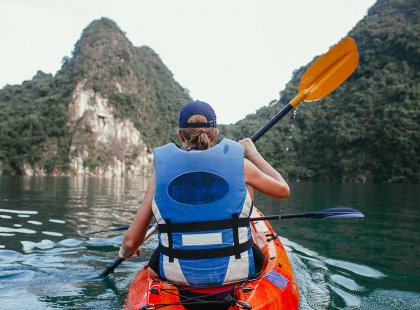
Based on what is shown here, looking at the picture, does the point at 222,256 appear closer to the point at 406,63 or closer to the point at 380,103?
the point at 380,103

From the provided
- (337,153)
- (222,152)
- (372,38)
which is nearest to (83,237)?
(222,152)

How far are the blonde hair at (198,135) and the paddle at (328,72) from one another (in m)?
1.93

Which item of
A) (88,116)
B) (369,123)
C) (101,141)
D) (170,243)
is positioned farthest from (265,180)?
(88,116)

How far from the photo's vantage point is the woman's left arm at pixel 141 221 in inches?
96.7

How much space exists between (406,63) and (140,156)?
48506 mm

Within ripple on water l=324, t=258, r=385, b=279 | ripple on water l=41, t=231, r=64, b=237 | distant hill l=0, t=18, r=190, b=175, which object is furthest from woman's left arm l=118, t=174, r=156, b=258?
distant hill l=0, t=18, r=190, b=175

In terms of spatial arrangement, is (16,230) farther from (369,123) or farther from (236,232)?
(369,123)

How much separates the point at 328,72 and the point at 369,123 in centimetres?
5826

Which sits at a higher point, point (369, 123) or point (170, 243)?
point (369, 123)

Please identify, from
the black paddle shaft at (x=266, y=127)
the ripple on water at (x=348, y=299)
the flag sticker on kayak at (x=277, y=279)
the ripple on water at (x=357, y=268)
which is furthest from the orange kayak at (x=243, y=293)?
the ripple on water at (x=357, y=268)

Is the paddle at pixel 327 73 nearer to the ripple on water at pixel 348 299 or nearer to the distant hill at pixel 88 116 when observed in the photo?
the ripple on water at pixel 348 299

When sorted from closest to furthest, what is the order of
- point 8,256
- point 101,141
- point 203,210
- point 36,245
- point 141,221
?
point 203,210
point 141,221
point 8,256
point 36,245
point 101,141

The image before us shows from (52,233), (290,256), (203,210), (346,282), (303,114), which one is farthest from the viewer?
(303,114)

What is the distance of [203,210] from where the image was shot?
90.0 inches
